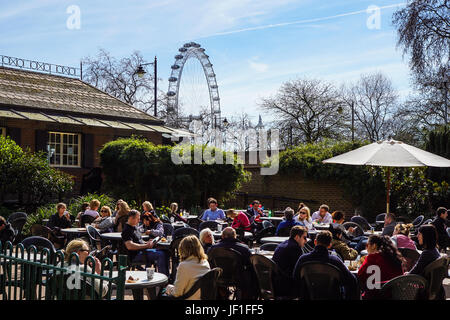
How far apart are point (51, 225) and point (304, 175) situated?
12.3 metres

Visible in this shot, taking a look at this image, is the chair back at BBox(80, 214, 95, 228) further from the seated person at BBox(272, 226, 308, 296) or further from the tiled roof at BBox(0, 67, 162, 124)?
the tiled roof at BBox(0, 67, 162, 124)

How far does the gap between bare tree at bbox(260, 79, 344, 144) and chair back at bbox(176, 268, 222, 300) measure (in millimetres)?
29325

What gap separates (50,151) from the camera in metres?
21.5

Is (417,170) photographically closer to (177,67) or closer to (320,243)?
(320,243)

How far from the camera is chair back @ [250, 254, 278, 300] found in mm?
5824

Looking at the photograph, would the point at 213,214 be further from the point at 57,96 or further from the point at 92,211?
the point at 57,96

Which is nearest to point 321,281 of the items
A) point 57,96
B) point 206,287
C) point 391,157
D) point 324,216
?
point 206,287

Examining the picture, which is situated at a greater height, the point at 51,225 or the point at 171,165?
the point at 171,165

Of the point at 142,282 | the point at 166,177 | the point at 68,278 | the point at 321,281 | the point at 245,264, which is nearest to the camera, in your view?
the point at 68,278

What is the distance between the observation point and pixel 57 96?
23.8 metres

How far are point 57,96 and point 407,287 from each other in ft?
70.7

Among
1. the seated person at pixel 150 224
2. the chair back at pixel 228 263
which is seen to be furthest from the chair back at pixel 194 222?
the chair back at pixel 228 263

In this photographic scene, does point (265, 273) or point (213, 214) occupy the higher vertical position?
point (213, 214)

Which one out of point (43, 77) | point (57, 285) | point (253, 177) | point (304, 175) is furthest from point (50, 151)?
point (57, 285)
